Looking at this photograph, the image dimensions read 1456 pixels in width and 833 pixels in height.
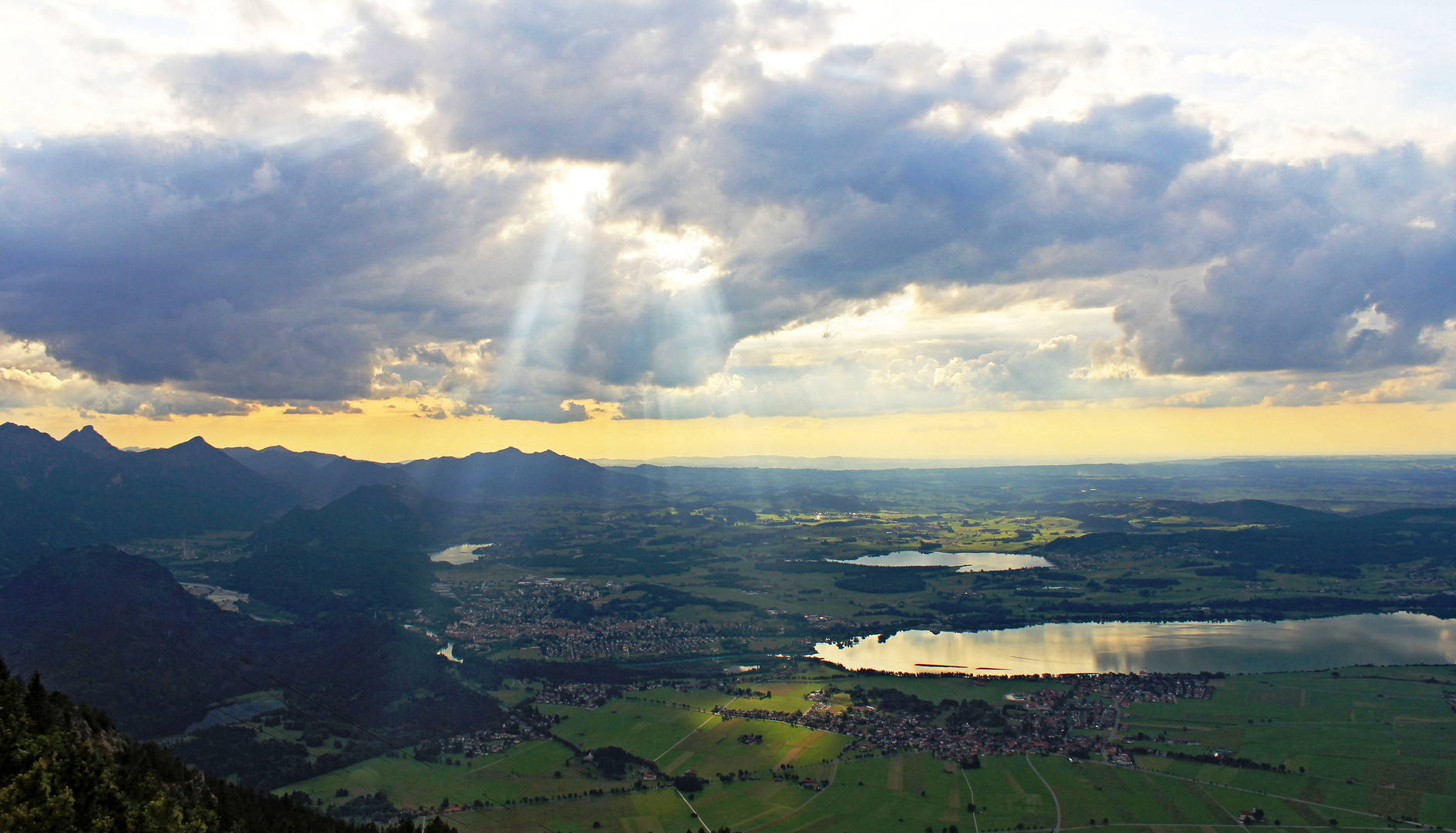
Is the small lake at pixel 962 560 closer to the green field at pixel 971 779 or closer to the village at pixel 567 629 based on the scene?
the village at pixel 567 629

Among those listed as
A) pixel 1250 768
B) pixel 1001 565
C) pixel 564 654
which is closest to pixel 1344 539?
pixel 1001 565

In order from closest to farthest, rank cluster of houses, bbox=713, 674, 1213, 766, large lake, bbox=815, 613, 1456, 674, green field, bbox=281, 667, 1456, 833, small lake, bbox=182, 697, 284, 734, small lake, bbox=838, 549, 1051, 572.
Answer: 1. green field, bbox=281, 667, 1456, 833
2. cluster of houses, bbox=713, 674, 1213, 766
3. small lake, bbox=182, 697, 284, 734
4. large lake, bbox=815, 613, 1456, 674
5. small lake, bbox=838, 549, 1051, 572

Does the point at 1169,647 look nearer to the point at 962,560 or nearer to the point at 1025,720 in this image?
the point at 1025,720

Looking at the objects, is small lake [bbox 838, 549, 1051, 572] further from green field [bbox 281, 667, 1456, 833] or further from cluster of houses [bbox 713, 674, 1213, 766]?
green field [bbox 281, 667, 1456, 833]

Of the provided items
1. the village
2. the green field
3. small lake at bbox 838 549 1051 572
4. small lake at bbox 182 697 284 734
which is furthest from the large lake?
small lake at bbox 182 697 284 734

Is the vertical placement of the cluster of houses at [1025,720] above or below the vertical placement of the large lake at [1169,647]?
above

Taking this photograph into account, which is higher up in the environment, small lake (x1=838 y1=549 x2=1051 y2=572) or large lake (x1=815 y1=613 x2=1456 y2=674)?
small lake (x1=838 y1=549 x2=1051 y2=572)

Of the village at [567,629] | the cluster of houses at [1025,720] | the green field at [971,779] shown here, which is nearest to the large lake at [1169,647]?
the cluster of houses at [1025,720]

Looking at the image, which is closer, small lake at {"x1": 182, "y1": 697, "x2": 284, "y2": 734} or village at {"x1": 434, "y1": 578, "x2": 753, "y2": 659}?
small lake at {"x1": 182, "y1": 697, "x2": 284, "y2": 734}
